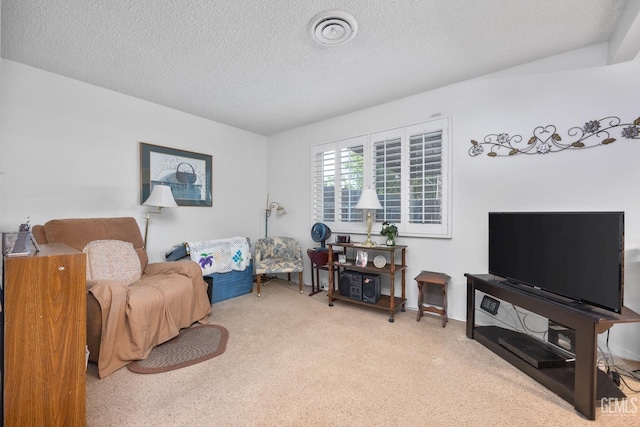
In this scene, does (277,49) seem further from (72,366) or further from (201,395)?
(201,395)

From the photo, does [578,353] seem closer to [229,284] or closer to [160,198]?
[229,284]

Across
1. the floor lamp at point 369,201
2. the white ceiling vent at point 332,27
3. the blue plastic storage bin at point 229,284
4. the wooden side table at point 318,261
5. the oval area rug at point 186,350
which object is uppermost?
the white ceiling vent at point 332,27

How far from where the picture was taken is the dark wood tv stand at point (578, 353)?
1460 millimetres

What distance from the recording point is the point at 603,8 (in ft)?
5.65

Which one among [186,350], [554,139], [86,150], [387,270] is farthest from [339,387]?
[86,150]

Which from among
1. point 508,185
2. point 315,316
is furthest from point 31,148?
point 508,185

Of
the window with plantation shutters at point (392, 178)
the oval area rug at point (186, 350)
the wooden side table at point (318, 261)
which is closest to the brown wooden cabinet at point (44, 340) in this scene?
the oval area rug at point (186, 350)

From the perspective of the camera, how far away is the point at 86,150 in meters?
2.74

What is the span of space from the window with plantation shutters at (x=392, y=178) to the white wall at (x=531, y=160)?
11 cm

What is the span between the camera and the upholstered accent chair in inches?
142

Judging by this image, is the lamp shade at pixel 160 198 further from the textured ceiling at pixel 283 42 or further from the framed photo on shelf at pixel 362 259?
the framed photo on shelf at pixel 362 259

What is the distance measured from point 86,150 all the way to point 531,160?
168 inches

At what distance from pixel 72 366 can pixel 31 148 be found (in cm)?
229

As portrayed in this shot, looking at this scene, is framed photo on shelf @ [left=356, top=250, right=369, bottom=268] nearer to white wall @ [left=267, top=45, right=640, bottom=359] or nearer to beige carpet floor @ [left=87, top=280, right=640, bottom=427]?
white wall @ [left=267, top=45, right=640, bottom=359]
